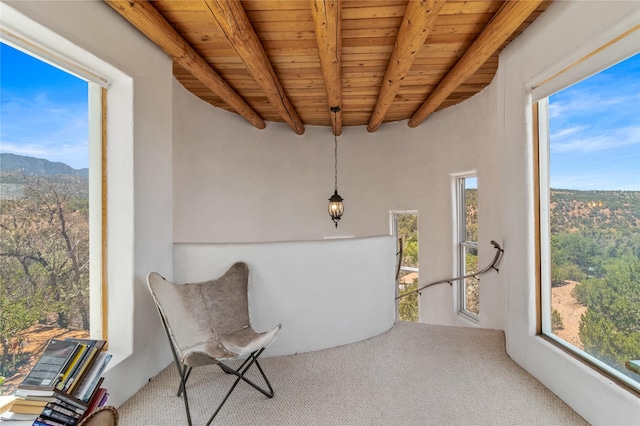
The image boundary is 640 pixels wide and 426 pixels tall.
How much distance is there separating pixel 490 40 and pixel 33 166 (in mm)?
2938

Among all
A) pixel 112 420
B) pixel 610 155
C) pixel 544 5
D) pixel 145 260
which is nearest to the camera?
pixel 112 420

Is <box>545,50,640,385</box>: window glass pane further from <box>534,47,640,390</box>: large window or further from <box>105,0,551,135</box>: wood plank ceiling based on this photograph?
<box>105,0,551,135</box>: wood plank ceiling

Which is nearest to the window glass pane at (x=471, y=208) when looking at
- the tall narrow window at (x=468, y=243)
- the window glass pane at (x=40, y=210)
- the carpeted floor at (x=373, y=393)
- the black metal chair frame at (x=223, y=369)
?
the tall narrow window at (x=468, y=243)

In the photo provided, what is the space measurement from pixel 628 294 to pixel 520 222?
A: 2.80 ft

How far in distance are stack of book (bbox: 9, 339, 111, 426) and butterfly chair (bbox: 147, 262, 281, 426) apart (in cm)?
42

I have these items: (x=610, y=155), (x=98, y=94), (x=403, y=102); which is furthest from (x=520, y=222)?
(x=98, y=94)

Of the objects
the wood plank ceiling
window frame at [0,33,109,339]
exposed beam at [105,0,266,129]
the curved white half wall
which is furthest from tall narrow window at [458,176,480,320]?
window frame at [0,33,109,339]

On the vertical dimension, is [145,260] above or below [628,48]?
below

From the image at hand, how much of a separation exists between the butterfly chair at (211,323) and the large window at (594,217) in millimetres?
1865

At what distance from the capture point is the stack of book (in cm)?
138

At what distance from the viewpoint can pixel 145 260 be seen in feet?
7.66

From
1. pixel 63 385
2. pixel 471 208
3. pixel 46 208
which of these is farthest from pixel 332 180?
pixel 63 385

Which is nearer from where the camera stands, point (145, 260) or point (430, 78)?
point (145, 260)

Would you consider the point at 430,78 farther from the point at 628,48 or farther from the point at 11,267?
the point at 11,267
